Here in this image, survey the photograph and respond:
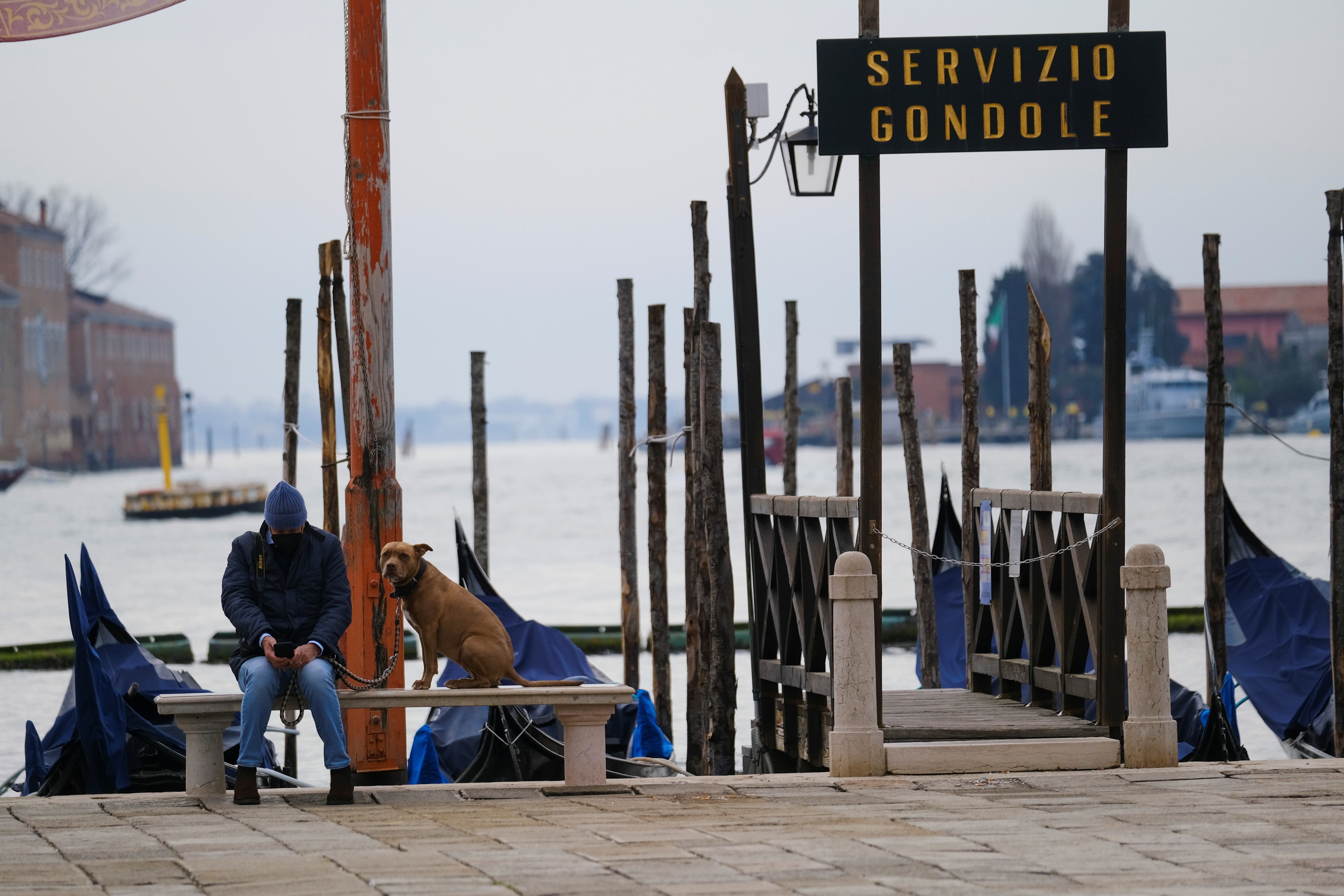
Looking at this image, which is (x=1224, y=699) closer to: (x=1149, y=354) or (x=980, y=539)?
(x=980, y=539)

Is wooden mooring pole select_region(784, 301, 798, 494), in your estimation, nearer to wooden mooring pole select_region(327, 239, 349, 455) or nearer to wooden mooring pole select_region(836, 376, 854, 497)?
wooden mooring pole select_region(836, 376, 854, 497)

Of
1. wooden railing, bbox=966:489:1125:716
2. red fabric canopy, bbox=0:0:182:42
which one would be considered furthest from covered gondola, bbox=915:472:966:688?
red fabric canopy, bbox=0:0:182:42

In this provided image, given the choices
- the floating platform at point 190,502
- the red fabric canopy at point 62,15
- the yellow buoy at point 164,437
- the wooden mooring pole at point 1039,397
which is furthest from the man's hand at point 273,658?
the floating platform at point 190,502

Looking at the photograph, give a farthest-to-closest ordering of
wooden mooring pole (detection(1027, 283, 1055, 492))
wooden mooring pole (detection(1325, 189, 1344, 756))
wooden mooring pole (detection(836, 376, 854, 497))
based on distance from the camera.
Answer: wooden mooring pole (detection(836, 376, 854, 497)) → wooden mooring pole (detection(1325, 189, 1344, 756)) → wooden mooring pole (detection(1027, 283, 1055, 492))

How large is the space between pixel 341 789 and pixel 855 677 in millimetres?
1949

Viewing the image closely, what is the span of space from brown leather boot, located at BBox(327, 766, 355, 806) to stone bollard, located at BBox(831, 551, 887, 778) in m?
1.80

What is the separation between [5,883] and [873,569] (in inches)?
132

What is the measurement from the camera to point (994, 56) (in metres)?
6.36

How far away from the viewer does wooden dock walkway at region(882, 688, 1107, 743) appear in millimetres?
6438

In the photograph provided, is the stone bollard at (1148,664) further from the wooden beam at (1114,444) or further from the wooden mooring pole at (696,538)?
the wooden mooring pole at (696,538)

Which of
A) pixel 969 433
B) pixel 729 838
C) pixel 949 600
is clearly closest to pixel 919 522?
pixel 949 600

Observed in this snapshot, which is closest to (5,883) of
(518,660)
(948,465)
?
(518,660)

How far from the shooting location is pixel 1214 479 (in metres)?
10.0

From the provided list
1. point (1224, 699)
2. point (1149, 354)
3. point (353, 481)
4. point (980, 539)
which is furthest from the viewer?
point (1149, 354)
